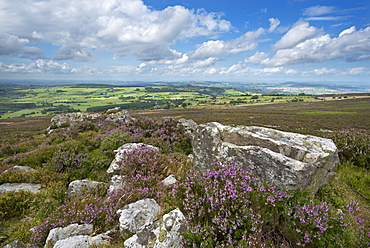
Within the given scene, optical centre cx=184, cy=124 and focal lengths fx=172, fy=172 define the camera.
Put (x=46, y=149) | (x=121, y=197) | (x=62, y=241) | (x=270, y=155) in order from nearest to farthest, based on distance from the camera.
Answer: (x=62, y=241), (x=270, y=155), (x=121, y=197), (x=46, y=149)

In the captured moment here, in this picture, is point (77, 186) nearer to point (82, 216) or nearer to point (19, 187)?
point (82, 216)

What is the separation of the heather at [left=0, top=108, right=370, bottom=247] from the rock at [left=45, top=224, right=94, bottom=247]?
0.90 ft

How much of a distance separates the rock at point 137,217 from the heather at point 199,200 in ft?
1.15

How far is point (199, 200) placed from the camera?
4.08 m

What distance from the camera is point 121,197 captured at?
5.76 meters

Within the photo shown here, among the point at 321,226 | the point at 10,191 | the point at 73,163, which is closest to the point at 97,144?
the point at 73,163

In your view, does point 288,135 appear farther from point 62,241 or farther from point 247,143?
point 62,241

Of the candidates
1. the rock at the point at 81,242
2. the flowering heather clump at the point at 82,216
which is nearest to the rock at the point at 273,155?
the flowering heather clump at the point at 82,216

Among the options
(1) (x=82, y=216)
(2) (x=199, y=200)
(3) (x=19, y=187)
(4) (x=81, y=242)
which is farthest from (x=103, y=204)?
(3) (x=19, y=187)

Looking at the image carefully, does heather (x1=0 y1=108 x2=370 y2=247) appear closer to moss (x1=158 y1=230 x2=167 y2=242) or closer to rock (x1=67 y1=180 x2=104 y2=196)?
rock (x1=67 y1=180 x2=104 y2=196)

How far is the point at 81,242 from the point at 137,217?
1.51m

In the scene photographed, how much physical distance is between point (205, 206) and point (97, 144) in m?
10.4

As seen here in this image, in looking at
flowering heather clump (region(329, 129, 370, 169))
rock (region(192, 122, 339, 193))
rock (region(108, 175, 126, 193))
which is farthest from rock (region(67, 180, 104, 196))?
flowering heather clump (region(329, 129, 370, 169))

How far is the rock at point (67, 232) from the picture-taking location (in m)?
4.67
